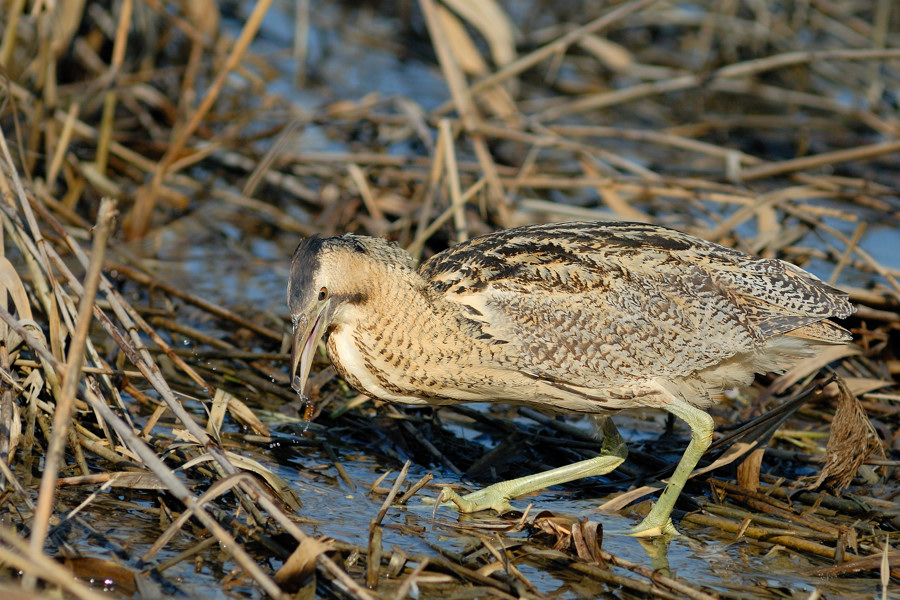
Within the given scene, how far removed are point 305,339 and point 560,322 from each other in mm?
1193

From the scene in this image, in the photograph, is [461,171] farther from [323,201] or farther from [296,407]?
[296,407]

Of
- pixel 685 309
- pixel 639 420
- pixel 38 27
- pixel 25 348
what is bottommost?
pixel 639 420

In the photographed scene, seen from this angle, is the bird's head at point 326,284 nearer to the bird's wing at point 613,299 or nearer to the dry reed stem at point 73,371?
the bird's wing at point 613,299

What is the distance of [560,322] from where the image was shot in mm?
4891

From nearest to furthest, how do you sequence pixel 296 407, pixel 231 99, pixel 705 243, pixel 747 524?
1. pixel 747 524
2. pixel 705 243
3. pixel 296 407
4. pixel 231 99

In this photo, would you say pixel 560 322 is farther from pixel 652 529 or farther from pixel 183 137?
pixel 183 137

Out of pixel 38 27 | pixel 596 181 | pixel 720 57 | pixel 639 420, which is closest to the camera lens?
pixel 639 420

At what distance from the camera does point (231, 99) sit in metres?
10.4

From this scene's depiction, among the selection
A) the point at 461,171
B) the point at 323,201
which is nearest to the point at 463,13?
the point at 461,171

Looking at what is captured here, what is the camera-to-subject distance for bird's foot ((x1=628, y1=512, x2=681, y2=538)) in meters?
4.82

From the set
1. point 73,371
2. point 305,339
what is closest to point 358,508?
point 305,339

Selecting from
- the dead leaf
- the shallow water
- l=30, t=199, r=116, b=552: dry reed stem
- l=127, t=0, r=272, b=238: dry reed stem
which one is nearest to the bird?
the shallow water

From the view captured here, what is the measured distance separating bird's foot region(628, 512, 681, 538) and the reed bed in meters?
0.23

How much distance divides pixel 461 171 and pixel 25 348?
4193mm
